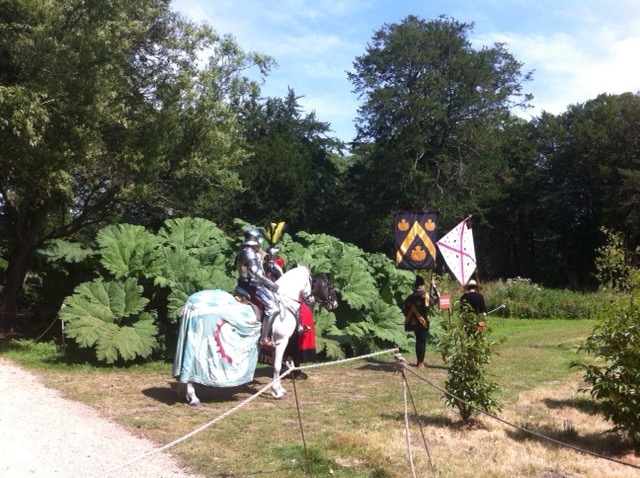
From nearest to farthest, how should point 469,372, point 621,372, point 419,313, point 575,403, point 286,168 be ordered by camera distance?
1. point 621,372
2. point 469,372
3. point 575,403
4. point 419,313
5. point 286,168

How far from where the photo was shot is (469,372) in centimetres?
834

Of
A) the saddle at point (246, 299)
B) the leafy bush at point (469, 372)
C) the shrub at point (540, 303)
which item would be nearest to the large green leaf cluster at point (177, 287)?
the saddle at point (246, 299)

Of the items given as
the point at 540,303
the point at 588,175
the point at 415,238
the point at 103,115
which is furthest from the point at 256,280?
the point at 588,175

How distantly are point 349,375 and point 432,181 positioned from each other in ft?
101

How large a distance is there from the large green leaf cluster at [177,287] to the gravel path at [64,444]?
2474mm

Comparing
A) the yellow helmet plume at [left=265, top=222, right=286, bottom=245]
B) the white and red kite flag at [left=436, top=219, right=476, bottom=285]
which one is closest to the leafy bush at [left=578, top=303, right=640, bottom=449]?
the yellow helmet plume at [left=265, top=222, right=286, bottom=245]

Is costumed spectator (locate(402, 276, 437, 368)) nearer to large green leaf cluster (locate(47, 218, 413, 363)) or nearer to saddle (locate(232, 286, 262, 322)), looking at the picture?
large green leaf cluster (locate(47, 218, 413, 363))

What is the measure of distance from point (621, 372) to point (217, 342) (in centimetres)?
515

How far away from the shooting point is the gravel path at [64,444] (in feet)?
21.6

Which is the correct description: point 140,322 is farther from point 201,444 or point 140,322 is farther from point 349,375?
point 201,444

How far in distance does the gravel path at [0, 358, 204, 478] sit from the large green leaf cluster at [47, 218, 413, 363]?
8.12 ft

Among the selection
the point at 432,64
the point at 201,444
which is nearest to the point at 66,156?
the point at 201,444

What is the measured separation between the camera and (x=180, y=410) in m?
9.23

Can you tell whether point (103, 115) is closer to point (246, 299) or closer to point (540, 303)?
point (246, 299)
